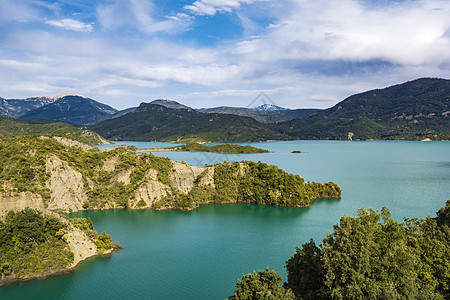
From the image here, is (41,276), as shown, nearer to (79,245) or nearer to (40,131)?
A: (79,245)

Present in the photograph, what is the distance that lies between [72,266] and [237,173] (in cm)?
3559

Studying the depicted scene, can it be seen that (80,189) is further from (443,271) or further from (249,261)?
(443,271)

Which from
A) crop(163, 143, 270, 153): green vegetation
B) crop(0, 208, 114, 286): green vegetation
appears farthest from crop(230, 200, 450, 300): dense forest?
crop(163, 143, 270, 153): green vegetation

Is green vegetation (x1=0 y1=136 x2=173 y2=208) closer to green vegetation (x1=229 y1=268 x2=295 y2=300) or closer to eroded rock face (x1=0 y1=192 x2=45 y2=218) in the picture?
eroded rock face (x1=0 y1=192 x2=45 y2=218)

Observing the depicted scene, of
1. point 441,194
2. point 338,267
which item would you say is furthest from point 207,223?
point 441,194

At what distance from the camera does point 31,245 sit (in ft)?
95.2

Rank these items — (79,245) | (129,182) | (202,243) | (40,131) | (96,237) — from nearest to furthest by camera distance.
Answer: (79,245)
(96,237)
(202,243)
(129,182)
(40,131)

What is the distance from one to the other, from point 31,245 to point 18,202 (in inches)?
252

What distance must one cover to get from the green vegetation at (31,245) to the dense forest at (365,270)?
1988 centimetres

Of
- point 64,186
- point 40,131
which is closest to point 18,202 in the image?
point 64,186

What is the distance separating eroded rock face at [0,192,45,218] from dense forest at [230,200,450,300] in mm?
26413

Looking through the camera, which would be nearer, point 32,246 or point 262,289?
point 262,289

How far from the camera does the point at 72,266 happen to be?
97.5 feet

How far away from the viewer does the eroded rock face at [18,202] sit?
104 ft
